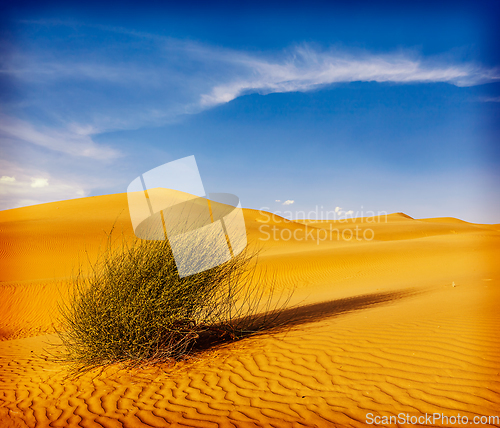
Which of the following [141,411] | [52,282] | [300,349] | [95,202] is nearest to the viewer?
[141,411]

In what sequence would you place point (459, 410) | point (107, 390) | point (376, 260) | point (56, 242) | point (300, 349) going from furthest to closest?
point (56, 242), point (376, 260), point (300, 349), point (107, 390), point (459, 410)

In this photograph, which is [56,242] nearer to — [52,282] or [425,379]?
[52,282]

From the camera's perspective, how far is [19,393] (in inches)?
180

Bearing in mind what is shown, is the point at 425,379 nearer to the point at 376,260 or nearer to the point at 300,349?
the point at 300,349

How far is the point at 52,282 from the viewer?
49.0 ft

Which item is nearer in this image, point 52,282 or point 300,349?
point 300,349

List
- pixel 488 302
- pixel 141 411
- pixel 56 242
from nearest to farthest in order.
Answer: pixel 141 411 < pixel 488 302 < pixel 56 242

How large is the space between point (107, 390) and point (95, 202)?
4306cm

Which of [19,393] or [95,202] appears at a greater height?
[95,202]

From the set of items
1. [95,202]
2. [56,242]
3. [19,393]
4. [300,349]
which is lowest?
[19,393]

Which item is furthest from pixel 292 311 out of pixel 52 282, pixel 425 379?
pixel 52 282

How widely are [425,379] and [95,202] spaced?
45367 millimetres

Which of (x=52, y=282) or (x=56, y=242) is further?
(x=56, y=242)

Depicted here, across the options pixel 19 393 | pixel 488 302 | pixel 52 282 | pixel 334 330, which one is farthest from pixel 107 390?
pixel 52 282
